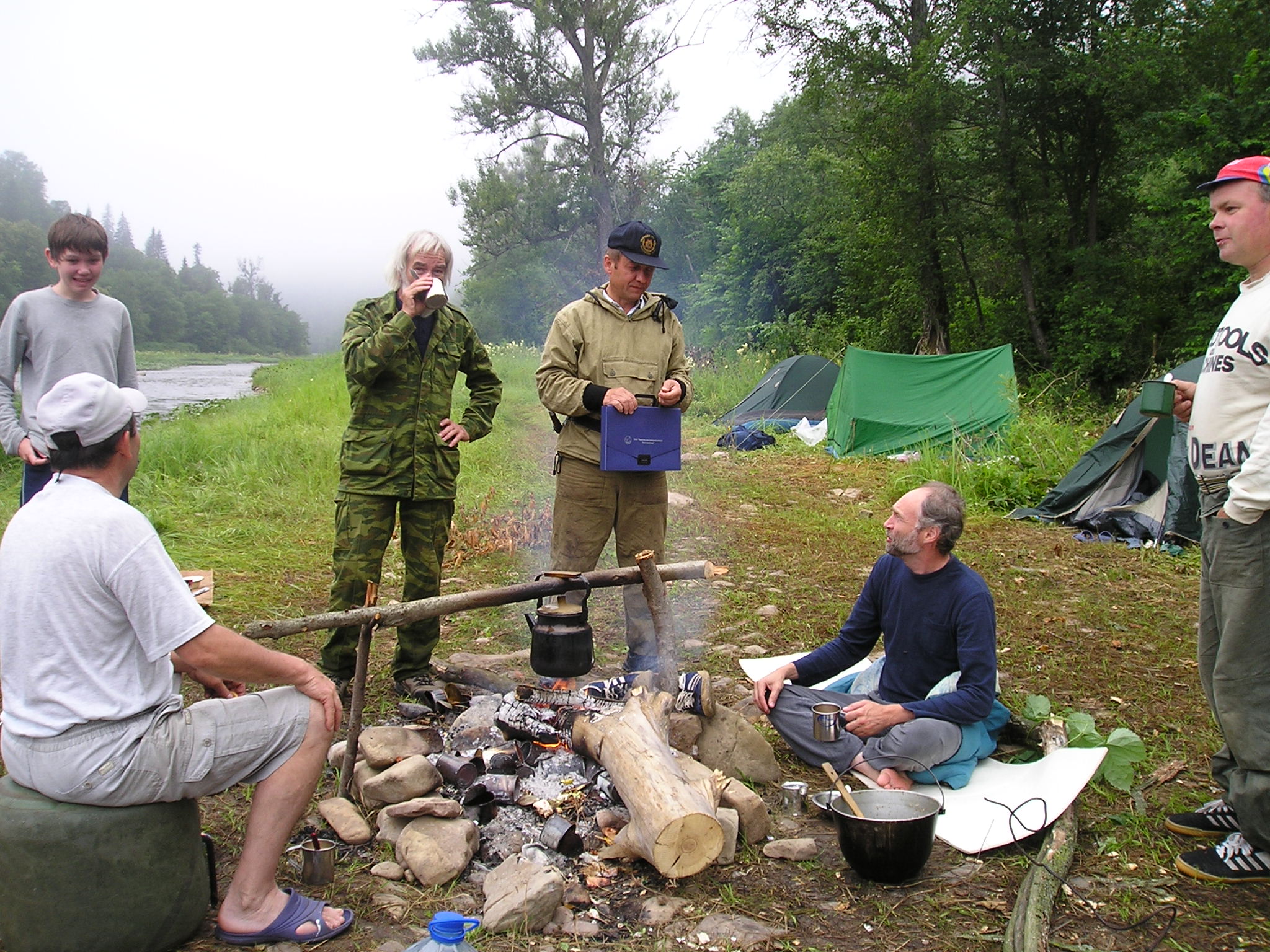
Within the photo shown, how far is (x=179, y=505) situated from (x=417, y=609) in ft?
19.0

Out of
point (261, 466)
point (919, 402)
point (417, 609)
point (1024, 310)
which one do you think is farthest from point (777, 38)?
point (417, 609)

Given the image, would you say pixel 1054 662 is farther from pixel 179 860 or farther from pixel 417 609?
pixel 179 860

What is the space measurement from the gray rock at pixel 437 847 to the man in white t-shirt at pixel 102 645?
0.65 m

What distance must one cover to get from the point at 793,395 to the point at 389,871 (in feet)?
41.7

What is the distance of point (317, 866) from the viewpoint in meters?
2.70

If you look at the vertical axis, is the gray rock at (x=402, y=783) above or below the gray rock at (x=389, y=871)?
above

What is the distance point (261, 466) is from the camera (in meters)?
9.35

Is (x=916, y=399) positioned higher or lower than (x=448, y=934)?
higher

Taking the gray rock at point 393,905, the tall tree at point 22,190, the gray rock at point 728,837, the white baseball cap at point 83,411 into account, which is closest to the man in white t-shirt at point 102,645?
the white baseball cap at point 83,411

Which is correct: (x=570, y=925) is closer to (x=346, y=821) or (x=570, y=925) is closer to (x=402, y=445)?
(x=346, y=821)

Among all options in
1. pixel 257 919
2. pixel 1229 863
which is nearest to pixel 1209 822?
pixel 1229 863

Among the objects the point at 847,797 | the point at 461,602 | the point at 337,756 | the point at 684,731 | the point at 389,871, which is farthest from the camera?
the point at 684,731

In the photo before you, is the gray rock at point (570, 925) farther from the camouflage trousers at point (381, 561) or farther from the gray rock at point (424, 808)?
the camouflage trousers at point (381, 561)

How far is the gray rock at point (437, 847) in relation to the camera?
2734mm
